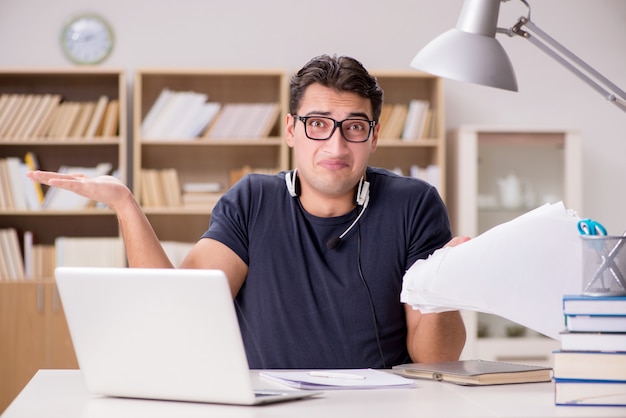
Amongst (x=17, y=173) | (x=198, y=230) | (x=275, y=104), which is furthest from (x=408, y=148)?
(x=17, y=173)

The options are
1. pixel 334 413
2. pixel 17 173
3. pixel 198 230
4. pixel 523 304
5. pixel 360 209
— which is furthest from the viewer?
pixel 198 230

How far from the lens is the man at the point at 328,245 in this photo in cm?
219

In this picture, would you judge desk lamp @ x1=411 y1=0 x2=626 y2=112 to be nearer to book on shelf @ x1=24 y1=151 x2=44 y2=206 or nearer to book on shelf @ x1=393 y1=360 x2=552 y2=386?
book on shelf @ x1=393 y1=360 x2=552 y2=386

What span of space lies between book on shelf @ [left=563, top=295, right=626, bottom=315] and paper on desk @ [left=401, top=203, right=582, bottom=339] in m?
0.17

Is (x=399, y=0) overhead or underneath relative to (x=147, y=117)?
overhead

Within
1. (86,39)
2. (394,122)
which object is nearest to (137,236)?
(394,122)

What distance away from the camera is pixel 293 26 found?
16.8 ft

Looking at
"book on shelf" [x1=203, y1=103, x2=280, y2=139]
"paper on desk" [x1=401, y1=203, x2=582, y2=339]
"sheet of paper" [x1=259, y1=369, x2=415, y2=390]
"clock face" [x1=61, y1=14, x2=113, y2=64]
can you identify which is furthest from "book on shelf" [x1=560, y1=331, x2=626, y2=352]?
"clock face" [x1=61, y1=14, x2=113, y2=64]

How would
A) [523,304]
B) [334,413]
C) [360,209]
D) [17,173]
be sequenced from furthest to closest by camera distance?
[17,173] < [360,209] < [523,304] < [334,413]

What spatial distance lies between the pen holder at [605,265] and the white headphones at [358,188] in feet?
2.82

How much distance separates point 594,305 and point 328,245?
2.91ft

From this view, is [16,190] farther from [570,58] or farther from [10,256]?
[570,58]

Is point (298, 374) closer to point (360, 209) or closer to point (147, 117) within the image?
point (360, 209)

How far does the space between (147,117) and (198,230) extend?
70cm
